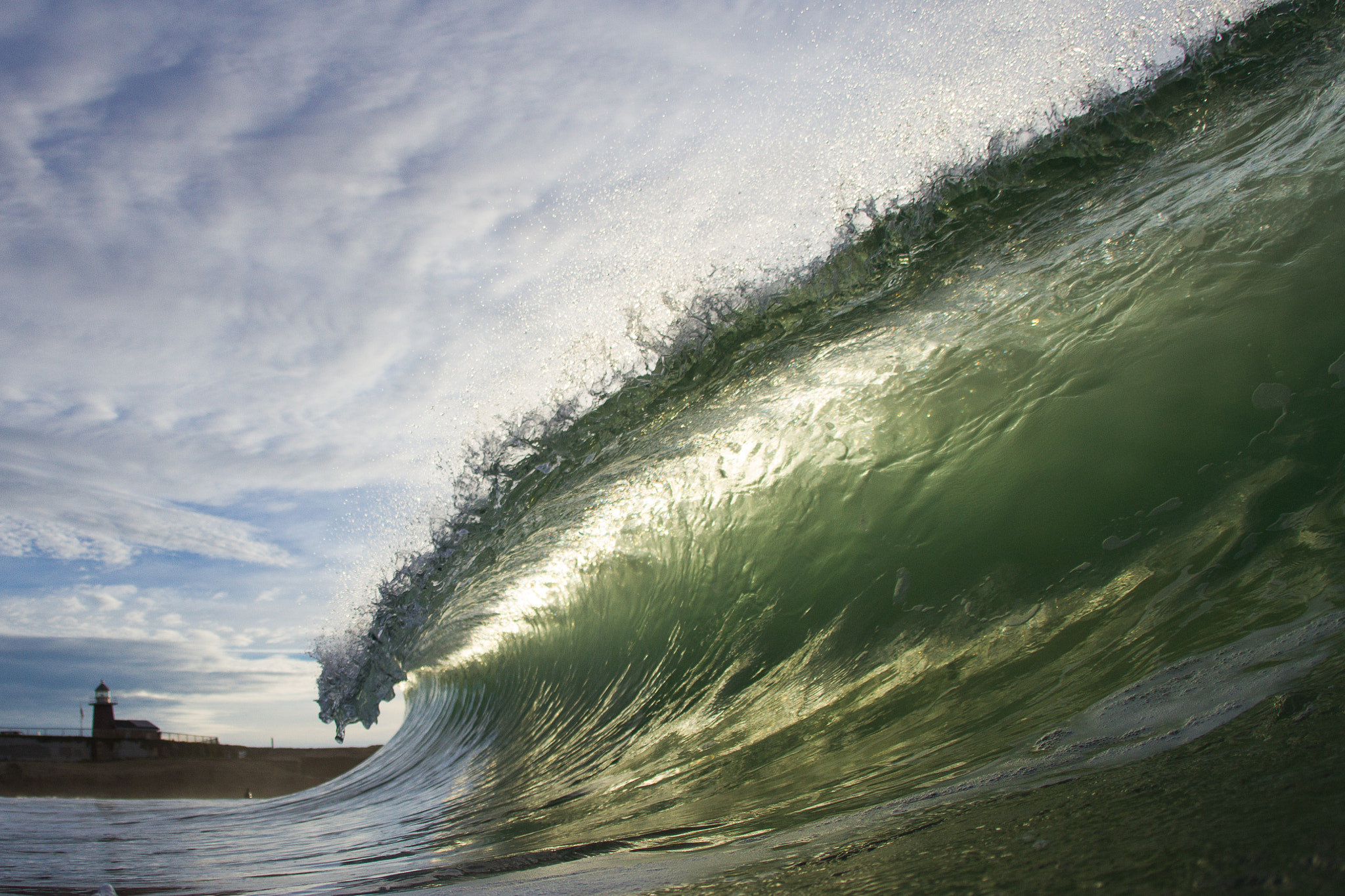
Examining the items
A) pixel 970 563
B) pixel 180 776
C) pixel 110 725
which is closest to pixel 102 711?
pixel 110 725

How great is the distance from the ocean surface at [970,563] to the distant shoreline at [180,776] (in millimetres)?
16661

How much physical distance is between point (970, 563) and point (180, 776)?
71.6 feet

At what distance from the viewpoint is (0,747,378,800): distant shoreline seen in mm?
17469

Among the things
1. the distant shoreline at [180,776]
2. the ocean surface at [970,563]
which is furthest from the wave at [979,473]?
the distant shoreline at [180,776]

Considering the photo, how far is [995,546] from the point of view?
9.57ft

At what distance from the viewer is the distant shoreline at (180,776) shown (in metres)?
17.5

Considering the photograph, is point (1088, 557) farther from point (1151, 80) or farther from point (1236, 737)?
point (1151, 80)

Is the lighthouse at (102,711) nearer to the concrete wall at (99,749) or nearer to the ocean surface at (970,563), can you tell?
the concrete wall at (99,749)

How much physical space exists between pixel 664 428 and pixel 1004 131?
2.27 meters

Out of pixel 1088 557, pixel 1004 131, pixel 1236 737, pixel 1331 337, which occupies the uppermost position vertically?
pixel 1004 131

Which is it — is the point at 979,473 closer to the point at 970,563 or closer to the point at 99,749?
the point at 970,563

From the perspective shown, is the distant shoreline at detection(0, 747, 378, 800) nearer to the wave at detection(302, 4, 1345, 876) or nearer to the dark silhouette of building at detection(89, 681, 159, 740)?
the dark silhouette of building at detection(89, 681, 159, 740)

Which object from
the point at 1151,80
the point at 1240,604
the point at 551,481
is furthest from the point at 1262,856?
the point at 551,481

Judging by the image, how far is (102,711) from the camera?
22.7m
